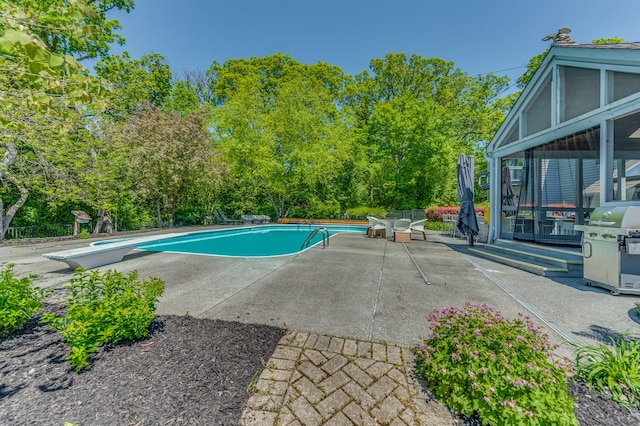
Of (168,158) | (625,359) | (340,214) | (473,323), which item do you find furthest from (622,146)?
(168,158)

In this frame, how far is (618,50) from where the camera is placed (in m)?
4.60

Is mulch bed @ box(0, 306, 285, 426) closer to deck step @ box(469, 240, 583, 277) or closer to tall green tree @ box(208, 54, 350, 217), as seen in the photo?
deck step @ box(469, 240, 583, 277)

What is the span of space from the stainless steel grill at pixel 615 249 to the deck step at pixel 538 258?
2.61ft

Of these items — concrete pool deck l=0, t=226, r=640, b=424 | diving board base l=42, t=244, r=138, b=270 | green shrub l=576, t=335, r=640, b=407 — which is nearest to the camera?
green shrub l=576, t=335, r=640, b=407

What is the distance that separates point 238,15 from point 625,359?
62.9 ft

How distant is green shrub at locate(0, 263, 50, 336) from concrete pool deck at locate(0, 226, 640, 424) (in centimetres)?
120

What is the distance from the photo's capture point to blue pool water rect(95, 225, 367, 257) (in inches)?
346

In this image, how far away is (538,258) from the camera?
5879 millimetres

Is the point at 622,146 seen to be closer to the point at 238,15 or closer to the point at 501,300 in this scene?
the point at 501,300

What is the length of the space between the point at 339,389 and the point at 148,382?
1.43 meters

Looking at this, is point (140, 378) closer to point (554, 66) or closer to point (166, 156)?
point (554, 66)

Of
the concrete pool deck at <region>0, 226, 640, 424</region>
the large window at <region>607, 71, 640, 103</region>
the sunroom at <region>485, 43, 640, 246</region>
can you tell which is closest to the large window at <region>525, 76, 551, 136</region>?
the sunroom at <region>485, 43, 640, 246</region>

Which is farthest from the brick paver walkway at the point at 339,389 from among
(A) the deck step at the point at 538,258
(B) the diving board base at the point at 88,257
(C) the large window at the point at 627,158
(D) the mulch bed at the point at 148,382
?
(C) the large window at the point at 627,158

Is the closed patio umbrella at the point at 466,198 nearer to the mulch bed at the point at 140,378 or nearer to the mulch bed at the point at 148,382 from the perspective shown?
the mulch bed at the point at 148,382
